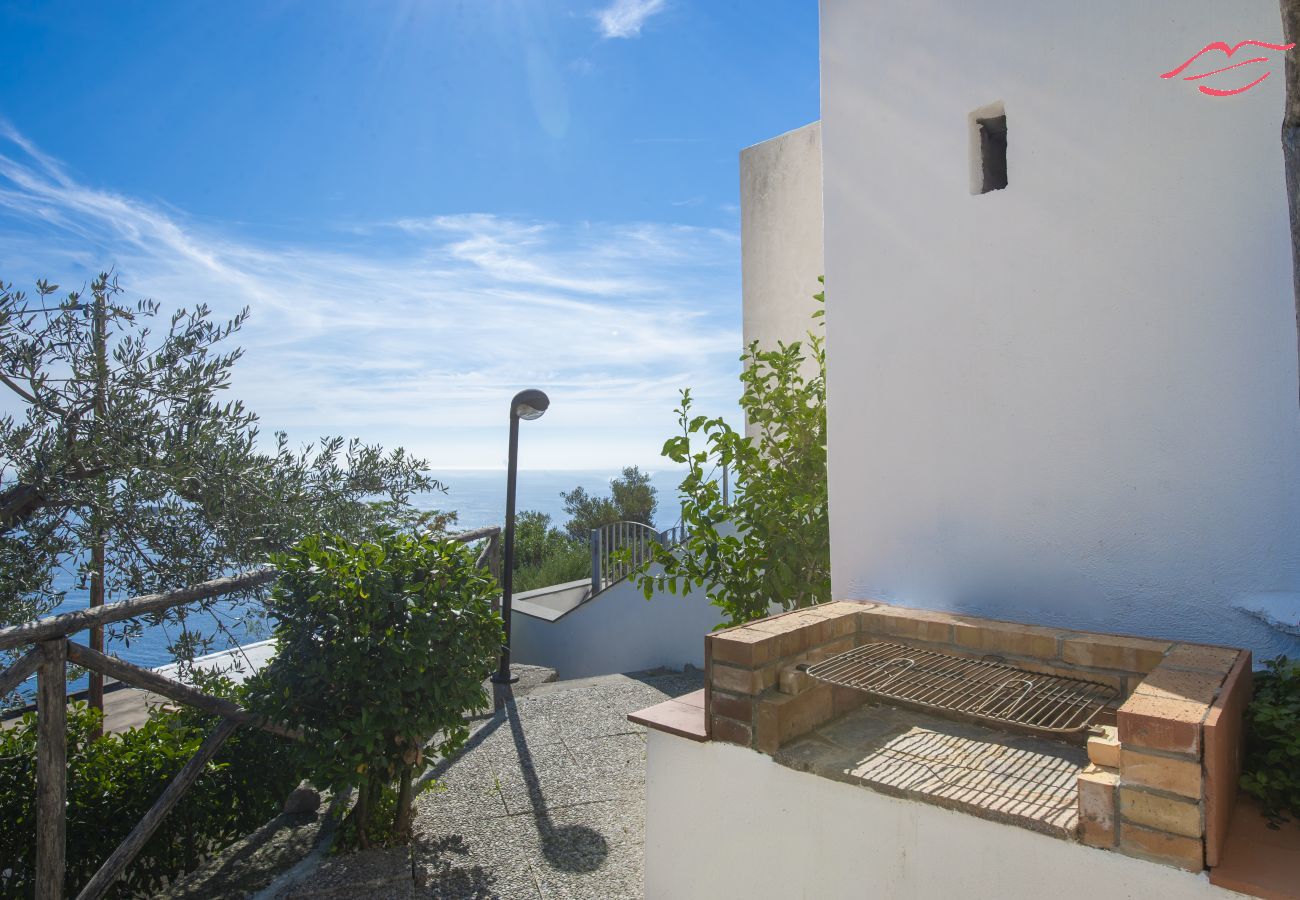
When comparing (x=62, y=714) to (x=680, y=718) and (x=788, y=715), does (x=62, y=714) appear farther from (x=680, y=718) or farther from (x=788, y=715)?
(x=788, y=715)

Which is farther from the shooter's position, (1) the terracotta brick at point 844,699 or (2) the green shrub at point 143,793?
(2) the green shrub at point 143,793

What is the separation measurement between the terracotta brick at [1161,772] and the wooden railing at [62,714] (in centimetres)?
340

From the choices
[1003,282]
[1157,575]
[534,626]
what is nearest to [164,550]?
[1003,282]

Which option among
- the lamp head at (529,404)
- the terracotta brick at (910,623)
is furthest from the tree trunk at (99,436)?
the lamp head at (529,404)

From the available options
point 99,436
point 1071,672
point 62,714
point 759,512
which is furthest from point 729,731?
point 99,436

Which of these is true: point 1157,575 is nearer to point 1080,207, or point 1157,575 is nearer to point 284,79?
point 1080,207

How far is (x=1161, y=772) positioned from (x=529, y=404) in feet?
20.0

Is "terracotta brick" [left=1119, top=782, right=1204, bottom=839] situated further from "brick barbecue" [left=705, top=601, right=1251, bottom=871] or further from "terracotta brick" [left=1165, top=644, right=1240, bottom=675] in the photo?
"terracotta brick" [left=1165, top=644, right=1240, bottom=675]

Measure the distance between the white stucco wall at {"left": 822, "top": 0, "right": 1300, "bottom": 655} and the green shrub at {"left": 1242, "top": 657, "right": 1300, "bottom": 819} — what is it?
0.60 meters

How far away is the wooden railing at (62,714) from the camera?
281 centimetres

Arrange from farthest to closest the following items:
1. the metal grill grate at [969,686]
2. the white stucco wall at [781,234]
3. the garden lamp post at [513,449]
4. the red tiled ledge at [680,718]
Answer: the garden lamp post at [513,449] < the white stucco wall at [781,234] < the red tiled ledge at [680,718] < the metal grill grate at [969,686]

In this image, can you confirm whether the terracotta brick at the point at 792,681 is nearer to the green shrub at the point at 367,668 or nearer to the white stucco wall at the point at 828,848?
the white stucco wall at the point at 828,848

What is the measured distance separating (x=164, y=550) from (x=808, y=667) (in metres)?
3.28

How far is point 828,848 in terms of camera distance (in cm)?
229
